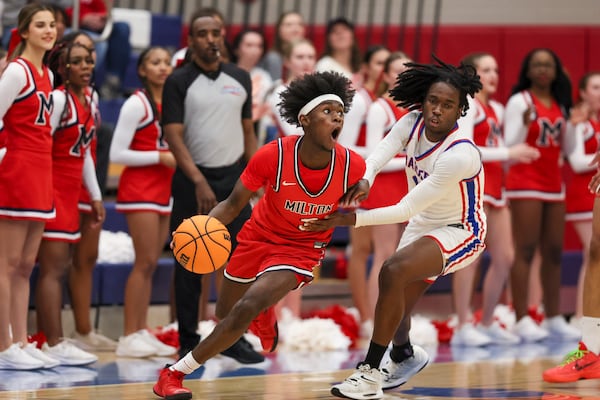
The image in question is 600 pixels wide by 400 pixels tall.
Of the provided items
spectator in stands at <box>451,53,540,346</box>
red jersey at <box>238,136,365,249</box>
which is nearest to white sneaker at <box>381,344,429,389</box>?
red jersey at <box>238,136,365,249</box>

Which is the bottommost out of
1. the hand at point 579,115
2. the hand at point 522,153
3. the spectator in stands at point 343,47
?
the hand at point 522,153

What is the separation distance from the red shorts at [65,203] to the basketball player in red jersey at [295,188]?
162cm

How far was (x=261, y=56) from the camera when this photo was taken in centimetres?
1048

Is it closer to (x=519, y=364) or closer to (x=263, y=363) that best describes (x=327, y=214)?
(x=263, y=363)

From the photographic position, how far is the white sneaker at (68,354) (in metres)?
7.20

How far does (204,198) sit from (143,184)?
1.03m

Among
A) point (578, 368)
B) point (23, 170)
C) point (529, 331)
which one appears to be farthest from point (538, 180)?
point (23, 170)

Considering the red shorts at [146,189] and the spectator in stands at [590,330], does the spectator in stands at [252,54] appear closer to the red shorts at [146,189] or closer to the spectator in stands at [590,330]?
the red shorts at [146,189]

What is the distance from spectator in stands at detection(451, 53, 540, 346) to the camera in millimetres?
8688

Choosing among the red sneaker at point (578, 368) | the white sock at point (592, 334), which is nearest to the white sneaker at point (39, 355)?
the red sneaker at point (578, 368)

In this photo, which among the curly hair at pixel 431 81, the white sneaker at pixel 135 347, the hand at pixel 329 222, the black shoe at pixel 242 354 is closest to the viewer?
the hand at pixel 329 222

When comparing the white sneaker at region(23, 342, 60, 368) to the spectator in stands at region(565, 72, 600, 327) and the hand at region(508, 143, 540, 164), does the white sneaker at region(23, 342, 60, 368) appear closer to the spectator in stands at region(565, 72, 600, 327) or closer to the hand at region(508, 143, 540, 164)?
the hand at region(508, 143, 540, 164)

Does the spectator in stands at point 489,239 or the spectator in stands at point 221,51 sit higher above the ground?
the spectator in stands at point 221,51

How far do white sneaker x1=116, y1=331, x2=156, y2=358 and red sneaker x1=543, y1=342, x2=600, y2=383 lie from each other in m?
2.57
